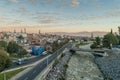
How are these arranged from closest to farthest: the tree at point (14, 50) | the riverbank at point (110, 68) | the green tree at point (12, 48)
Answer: the riverbank at point (110, 68)
the tree at point (14, 50)
the green tree at point (12, 48)

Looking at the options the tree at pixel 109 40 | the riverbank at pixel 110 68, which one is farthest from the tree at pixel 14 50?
the tree at pixel 109 40

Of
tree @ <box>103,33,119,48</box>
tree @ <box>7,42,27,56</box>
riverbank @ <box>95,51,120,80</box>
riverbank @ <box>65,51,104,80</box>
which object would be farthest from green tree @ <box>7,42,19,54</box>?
tree @ <box>103,33,119,48</box>

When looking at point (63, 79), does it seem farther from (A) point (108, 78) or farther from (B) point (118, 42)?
(B) point (118, 42)

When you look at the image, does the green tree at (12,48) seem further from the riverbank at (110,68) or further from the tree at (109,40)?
the tree at (109,40)

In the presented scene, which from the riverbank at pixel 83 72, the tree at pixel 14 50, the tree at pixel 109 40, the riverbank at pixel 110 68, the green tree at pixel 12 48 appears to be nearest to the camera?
the riverbank at pixel 83 72

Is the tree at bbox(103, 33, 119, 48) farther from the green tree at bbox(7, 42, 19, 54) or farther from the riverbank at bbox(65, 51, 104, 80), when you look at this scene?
the green tree at bbox(7, 42, 19, 54)

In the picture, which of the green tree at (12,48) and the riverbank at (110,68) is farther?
the green tree at (12,48)

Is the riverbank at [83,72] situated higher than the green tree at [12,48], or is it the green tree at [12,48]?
the green tree at [12,48]

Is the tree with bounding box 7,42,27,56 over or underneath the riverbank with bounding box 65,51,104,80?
over

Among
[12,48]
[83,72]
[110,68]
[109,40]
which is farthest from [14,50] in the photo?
[109,40]

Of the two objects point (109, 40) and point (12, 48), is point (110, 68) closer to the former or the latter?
Answer: point (12, 48)

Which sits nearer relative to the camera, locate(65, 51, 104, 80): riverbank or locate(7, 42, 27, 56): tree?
locate(65, 51, 104, 80): riverbank
